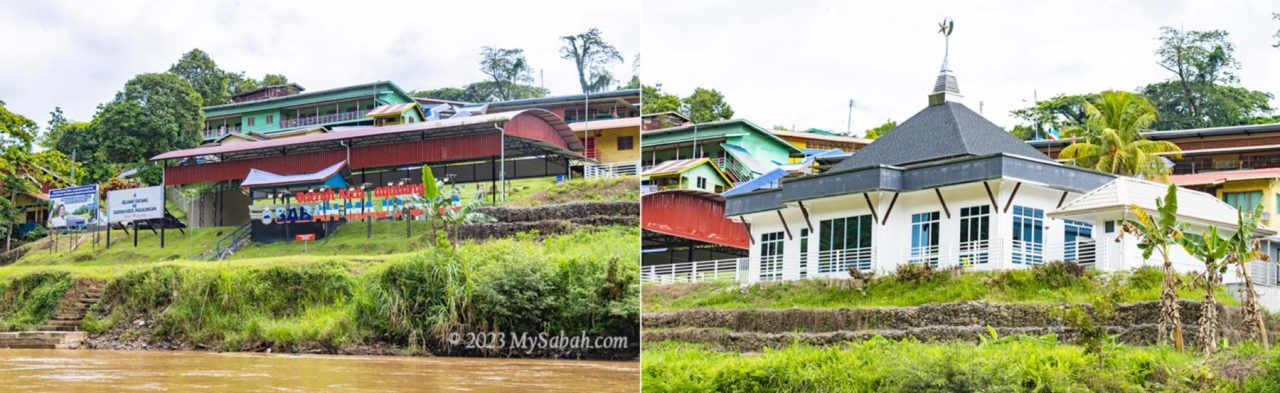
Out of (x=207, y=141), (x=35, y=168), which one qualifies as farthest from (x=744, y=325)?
(x=207, y=141)

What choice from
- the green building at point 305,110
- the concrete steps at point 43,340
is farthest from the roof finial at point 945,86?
the green building at point 305,110

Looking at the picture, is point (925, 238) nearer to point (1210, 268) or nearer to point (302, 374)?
point (1210, 268)

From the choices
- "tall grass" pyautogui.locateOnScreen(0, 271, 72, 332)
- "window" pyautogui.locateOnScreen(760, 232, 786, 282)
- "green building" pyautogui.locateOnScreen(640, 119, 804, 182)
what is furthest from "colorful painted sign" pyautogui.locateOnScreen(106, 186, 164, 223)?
→ "window" pyautogui.locateOnScreen(760, 232, 786, 282)

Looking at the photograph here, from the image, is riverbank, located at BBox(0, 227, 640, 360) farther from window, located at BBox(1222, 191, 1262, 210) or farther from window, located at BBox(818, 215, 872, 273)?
A: window, located at BBox(1222, 191, 1262, 210)

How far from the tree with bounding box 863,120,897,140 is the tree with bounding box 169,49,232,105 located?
22.6 metres

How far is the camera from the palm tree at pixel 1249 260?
440 cm

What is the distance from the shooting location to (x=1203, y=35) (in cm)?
447

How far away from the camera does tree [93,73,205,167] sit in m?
20.8

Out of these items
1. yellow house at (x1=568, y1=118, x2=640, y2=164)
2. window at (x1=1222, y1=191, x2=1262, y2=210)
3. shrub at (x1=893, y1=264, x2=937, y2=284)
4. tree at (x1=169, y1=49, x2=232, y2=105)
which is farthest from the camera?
tree at (x1=169, y1=49, x2=232, y2=105)

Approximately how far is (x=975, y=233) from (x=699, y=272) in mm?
1320

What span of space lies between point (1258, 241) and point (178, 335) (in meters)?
9.92

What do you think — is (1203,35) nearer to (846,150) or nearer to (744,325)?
(846,150)

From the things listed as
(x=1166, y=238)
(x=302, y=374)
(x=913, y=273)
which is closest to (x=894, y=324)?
(x=913, y=273)

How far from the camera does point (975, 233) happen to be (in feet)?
15.4
